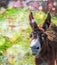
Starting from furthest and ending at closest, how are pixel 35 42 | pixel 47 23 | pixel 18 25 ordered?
pixel 18 25
pixel 47 23
pixel 35 42

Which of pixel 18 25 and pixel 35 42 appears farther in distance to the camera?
pixel 18 25

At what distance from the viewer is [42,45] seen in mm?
2689

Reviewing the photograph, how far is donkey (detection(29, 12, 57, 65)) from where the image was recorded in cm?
267

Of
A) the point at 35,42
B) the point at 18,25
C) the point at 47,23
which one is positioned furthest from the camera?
the point at 18,25

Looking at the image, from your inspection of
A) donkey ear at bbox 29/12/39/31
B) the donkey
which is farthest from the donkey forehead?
donkey ear at bbox 29/12/39/31

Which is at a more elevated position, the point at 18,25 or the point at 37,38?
the point at 18,25

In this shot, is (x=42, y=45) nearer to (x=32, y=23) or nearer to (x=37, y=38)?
(x=37, y=38)

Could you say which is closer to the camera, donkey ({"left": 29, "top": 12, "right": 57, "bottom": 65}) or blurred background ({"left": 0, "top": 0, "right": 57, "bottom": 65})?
donkey ({"left": 29, "top": 12, "right": 57, "bottom": 65})

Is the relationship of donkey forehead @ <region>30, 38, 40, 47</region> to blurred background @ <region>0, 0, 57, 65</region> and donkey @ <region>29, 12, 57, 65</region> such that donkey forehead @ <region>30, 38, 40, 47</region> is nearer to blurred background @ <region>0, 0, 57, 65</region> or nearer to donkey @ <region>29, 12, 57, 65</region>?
donkey @ <region>29, 12, 57, 65</region>

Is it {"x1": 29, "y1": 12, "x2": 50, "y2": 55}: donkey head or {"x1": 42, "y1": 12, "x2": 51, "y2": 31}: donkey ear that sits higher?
{"x1": 42, "y1": 12, "x2": 51, "y2": 31}: donkey ear

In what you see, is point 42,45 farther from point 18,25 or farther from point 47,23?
point 18,25

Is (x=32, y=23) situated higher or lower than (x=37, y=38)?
higher

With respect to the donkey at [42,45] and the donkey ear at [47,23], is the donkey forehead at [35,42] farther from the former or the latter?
the donkey ear at [47,23]

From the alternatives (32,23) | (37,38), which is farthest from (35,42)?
(32,23)
